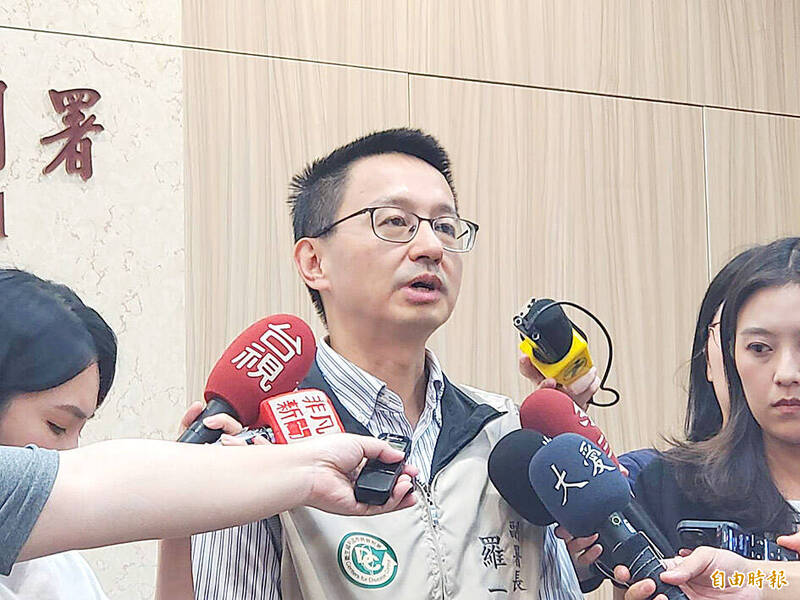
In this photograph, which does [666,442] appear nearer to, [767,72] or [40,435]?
[40,435]

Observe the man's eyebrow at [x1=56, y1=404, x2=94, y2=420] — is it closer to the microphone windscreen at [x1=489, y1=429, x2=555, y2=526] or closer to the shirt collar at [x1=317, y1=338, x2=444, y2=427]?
the shirt collar at [x1=317, y1=338, x2=444, y2=427]

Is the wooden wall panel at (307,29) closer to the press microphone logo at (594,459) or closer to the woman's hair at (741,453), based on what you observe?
the woman's hair at (741,453)

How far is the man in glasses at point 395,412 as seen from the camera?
1520 mm

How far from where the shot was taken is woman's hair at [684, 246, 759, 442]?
1.79 m

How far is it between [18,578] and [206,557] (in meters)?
0.25

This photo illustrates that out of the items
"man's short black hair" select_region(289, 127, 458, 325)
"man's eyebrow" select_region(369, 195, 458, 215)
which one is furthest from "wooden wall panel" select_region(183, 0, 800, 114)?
"man's eyebrow" select_region(369, 195, 458, 215)

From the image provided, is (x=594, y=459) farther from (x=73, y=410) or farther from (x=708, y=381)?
(x=73, y=410)

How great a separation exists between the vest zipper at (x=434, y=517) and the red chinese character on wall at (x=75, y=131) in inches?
51.9

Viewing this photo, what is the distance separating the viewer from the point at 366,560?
153cm

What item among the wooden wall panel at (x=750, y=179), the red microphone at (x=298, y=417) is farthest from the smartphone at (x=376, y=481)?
the wooden wall panel at (x=750, y=179)

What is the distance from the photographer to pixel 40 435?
1527 mm

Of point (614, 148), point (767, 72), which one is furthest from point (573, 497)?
point (767, 72)

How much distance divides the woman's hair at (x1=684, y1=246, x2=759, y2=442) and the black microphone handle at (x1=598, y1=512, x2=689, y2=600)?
351 millimetres

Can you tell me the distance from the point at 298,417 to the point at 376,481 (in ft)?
0.68
